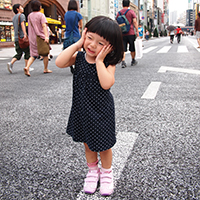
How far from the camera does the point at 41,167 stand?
192 cm

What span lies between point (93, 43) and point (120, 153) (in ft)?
3.31

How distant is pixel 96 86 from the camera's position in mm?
1529

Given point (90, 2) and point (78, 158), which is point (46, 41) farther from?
point (90, 2)

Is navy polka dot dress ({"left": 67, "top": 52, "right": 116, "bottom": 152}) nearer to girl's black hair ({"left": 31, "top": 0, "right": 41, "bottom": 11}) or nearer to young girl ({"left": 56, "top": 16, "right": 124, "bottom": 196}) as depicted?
young girl ({"left": 56, "top": 16, "right": 124, "bottom": 196})

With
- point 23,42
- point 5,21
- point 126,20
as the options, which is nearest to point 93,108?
point 23,42

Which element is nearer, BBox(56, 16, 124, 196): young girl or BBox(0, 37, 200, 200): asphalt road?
BBox(56, 16, 124, 196): young girl

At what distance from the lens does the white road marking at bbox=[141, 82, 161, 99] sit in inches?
156

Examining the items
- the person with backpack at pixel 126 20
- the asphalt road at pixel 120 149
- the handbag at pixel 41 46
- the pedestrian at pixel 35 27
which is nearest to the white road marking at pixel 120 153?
the asphalt road at pixel 120 149

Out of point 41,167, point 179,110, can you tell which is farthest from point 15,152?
point 179,110

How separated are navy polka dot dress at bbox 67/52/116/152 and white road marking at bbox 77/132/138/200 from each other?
289 mm

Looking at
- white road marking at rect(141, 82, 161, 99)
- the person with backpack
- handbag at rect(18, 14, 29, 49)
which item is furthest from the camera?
the person with backpack

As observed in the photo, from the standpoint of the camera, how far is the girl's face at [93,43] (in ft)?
4.74

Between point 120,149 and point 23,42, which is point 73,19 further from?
point 120,149

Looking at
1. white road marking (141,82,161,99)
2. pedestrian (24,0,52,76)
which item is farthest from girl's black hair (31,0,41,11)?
white road marking (141,82,161,99)
